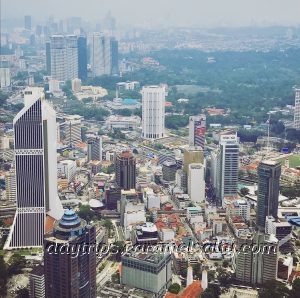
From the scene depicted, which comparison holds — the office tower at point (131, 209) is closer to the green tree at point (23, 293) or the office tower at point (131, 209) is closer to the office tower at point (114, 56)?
the green tree at point (23, 293)

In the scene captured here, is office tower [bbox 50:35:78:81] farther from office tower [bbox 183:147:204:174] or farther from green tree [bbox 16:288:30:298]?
green tree [bbox 16:288:30:298]

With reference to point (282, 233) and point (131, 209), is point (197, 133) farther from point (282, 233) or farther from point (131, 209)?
point (282, 233)

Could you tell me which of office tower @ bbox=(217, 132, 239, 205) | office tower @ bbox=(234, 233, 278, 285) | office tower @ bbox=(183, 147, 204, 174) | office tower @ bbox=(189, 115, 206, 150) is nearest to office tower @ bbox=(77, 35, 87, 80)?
office tower @ bbox=(189, 115, 206, 150)

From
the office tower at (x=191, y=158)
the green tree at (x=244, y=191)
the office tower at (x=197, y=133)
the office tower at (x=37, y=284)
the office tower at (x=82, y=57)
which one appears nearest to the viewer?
the office tower at (x=37, y=284)

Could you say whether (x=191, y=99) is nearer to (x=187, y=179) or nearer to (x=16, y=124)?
(x=187, y=179)

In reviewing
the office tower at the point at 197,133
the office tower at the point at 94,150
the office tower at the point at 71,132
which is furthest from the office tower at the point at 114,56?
the office tower at the point at 94,150

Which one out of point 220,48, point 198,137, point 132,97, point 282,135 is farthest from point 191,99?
point 220,48

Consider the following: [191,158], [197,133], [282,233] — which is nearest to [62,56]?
[197,133]
